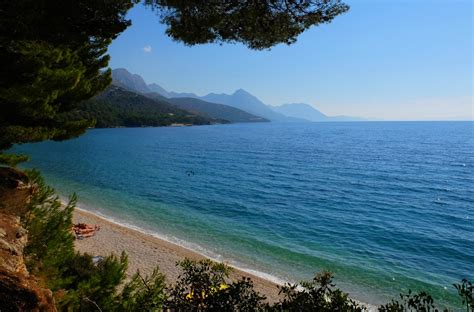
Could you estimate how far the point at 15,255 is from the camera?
6.46m

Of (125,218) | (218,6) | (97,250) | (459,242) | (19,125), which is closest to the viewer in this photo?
(218,6)

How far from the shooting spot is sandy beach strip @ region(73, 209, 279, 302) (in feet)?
70.6

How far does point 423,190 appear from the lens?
46.0m

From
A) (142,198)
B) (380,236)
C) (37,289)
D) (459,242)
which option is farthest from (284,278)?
(142,198)

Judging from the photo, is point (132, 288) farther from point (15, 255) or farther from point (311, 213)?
point (311, 213)

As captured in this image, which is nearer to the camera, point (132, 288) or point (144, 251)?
point (132, 288)

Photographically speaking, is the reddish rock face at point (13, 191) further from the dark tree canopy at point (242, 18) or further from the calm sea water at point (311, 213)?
the calm sea water at point (311, 213)

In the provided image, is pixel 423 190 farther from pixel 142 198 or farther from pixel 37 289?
pixel 37 289

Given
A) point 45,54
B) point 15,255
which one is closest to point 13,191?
point 15,255

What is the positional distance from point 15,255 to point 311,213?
3189 centimetres

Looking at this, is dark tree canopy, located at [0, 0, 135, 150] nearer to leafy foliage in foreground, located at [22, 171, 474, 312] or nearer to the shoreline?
leafy foliage in foreground, located at [22, 171, 474, 312]

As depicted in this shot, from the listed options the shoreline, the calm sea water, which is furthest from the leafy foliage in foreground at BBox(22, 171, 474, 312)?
the calm sea water

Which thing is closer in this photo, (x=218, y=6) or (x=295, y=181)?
(x=218, y=6)

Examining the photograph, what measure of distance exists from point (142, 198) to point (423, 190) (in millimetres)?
38010
